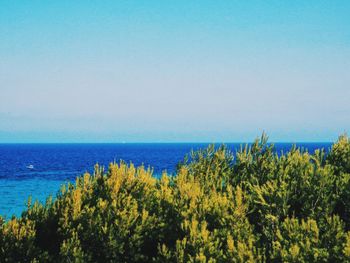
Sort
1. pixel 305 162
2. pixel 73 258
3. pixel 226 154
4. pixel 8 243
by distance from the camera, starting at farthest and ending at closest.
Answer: pixel 226 154 < pixel 305 162 < pixel 8 243 < pixel 73 258

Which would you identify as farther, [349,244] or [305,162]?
[305,162]

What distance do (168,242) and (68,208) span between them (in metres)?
3.81

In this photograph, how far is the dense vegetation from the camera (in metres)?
12.8

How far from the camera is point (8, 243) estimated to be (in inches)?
578

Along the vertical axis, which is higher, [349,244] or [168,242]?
[349,244]

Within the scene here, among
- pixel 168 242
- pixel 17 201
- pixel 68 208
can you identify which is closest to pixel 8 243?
pixel 68 208

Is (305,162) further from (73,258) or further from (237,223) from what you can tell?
(73,258)

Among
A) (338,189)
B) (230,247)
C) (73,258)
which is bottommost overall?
(73,258)

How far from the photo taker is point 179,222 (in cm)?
1520

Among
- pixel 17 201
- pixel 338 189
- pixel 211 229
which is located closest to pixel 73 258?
pixel 211 229

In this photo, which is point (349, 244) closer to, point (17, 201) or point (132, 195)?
point (132, 195)

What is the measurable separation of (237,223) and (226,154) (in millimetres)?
8512

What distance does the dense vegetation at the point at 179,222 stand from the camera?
12797mm

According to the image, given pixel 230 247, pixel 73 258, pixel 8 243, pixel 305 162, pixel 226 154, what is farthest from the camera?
pixel 226 154
